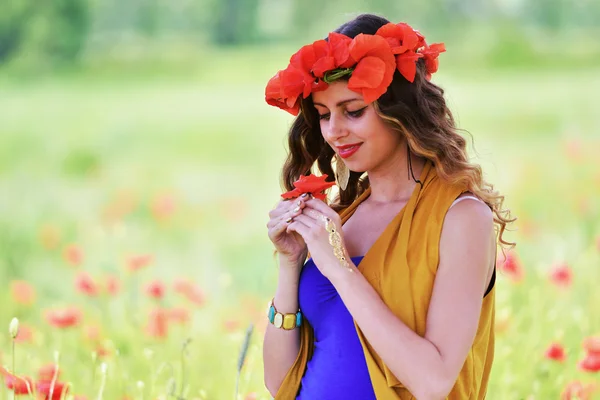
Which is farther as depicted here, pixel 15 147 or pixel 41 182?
pixel 15 147

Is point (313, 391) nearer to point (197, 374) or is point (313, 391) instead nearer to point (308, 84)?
point (308, 84)

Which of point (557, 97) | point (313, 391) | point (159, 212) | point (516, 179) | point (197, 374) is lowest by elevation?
point (197, 374)

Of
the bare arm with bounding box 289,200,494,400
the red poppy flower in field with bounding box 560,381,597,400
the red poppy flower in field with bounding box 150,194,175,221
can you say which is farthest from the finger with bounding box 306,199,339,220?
the red poppy flower in field with bounding box 150,194,175,221

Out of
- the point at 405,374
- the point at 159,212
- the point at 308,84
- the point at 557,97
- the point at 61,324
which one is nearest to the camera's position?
the point at 405,374

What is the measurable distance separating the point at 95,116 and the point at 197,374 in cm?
726

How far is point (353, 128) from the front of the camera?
2.24 meters

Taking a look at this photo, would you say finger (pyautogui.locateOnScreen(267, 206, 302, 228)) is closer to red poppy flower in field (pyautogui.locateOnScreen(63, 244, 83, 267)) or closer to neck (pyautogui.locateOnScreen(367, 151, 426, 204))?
neck (pyautogui.locateOnScreen(367, 151, 426, 204))

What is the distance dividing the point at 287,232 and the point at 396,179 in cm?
35

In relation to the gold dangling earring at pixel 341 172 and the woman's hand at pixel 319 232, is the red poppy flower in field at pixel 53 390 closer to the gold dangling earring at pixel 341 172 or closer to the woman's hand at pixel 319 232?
the woman's hand at pixel 319 232

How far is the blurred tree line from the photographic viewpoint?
11.5 meters

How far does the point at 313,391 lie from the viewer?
7.66 ft

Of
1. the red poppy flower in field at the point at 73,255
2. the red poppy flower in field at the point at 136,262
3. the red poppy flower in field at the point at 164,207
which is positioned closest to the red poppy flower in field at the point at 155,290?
the red poppy flower in field at the point at 136,262

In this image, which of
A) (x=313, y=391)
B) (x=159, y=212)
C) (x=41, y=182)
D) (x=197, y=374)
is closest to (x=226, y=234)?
(x=159, y=212)

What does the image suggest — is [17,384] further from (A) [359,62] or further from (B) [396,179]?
(A) [359,62]
